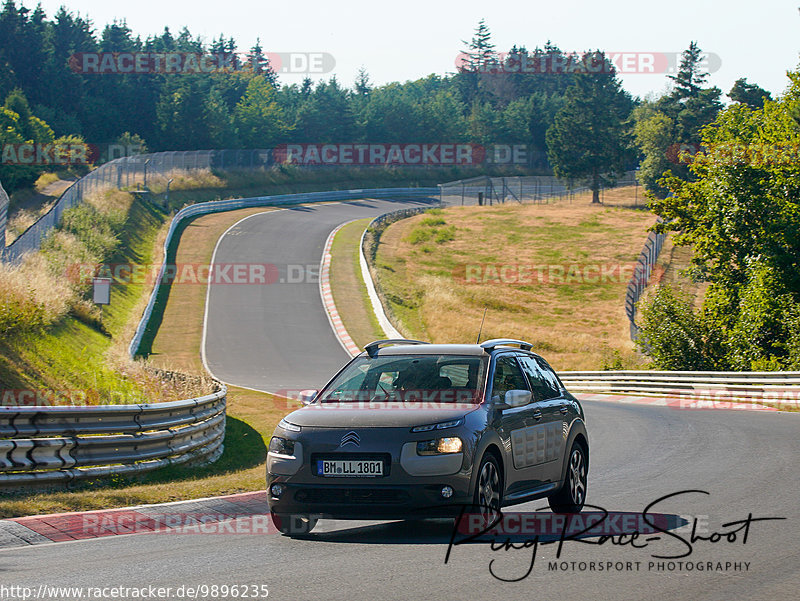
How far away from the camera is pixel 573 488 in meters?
9.97

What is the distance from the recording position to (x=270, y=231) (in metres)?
63.5

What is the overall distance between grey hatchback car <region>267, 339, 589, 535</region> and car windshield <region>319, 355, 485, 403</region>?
0.01 meters

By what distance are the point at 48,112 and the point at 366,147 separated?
4254 cm

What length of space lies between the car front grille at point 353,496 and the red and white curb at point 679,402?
18.9m

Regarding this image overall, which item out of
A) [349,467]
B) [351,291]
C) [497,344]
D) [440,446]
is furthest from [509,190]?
[349,467]

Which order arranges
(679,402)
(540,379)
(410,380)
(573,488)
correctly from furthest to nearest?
(679,402)
(540,379)
(573,488)
(410,380)

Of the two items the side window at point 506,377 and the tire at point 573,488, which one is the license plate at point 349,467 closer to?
the side window at point 506,377

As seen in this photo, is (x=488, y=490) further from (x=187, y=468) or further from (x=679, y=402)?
(x=679, y=402)

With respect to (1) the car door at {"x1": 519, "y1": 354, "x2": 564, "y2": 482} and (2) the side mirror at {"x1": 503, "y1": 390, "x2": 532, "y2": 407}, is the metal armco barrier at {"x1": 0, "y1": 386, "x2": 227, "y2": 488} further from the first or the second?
(2) the side mirror at {"x1": 503, "y1": 390, "x2": 532, "y2": 407}

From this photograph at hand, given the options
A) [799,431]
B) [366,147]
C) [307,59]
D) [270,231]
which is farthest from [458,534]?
[366,147]

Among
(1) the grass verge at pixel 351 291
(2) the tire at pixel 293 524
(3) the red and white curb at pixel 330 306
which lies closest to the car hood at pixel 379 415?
(2) the tire at pixel 293 524

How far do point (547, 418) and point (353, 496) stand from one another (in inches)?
99.7

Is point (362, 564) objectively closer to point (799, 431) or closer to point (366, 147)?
point (799, 431)

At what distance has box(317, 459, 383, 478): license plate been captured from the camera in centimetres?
795
